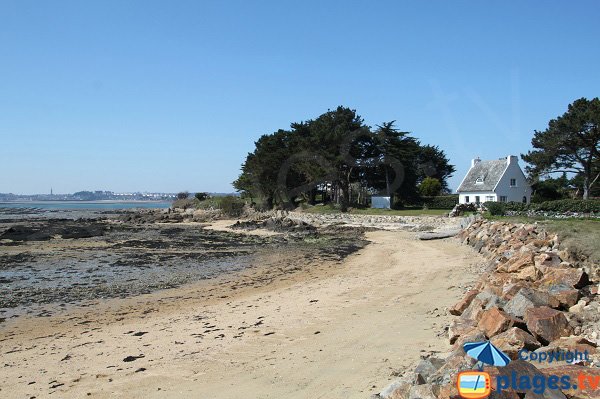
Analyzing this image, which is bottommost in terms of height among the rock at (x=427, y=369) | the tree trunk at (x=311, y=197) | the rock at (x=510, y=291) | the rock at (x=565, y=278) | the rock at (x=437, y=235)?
the rock at (x=437, y=235)

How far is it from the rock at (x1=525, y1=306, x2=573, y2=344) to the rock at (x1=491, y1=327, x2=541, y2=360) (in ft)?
0.80

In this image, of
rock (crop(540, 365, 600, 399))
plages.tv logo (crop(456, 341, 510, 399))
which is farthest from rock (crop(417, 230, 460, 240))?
rock (crop(540, 365, 600, 399))

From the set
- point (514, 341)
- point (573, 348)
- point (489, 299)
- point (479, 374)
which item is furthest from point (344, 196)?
point (479, 374)

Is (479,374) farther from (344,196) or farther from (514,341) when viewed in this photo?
(344,196)

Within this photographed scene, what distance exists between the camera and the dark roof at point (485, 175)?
47.8 meters

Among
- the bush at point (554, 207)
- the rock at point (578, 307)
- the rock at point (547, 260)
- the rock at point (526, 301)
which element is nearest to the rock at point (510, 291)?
the rock at point (526, 301)

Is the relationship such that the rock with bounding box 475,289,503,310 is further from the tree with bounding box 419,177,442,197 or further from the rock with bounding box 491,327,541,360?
the tree with bounding box 419,177,442,197

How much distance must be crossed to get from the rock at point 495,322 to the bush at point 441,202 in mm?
43883

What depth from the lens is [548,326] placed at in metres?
5.83

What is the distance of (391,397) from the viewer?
478 cm

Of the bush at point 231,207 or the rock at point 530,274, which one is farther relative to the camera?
the bush at point 231,207

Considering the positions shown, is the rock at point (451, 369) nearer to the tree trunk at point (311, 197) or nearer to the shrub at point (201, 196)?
the tree trunk at point (311, 197)

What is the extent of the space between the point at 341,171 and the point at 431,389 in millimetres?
44006

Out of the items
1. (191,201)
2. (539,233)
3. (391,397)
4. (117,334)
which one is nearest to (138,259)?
(117,334)
